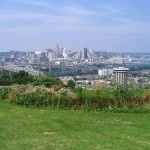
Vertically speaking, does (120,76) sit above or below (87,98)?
above

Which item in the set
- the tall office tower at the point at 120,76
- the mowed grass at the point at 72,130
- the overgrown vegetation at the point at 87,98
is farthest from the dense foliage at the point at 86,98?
the tall office tower at the point at 120,76

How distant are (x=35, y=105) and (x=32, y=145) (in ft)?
21.3

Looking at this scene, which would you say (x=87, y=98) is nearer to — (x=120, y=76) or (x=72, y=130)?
(x=120, y=76)

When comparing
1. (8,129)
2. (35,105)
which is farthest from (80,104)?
(8,129)

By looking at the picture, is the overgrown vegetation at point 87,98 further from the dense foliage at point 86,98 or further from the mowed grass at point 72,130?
the mowed grass at point 72,130

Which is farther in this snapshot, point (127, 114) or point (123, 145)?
point (127, 114)

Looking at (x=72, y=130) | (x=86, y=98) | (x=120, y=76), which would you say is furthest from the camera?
(x=120, y=76)

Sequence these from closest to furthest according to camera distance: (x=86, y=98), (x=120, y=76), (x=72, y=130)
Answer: (x=72, y=130)
(x=86, y=98)
(x=120, y=76)

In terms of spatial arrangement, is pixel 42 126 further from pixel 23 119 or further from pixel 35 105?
pixel 35 105

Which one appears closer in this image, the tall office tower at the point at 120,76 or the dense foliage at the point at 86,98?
the dense foliage at the point at 86,98

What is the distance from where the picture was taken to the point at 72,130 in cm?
916

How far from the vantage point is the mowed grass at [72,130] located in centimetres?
753

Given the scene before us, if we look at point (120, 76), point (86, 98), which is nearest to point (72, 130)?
point (86, 98)

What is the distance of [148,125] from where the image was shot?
10039mm
